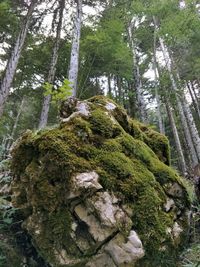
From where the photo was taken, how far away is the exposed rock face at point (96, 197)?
2.67 metres

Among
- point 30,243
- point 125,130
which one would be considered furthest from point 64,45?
point 30,243

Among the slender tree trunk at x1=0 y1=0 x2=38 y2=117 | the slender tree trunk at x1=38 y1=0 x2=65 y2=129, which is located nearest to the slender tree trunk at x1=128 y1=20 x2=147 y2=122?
the slender tree trunk at x1=38 y1=0 x2=65 y2=129

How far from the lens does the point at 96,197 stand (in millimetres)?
2789

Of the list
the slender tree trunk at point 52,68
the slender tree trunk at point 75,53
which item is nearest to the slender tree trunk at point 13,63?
the slender tree trunk at point 52,68

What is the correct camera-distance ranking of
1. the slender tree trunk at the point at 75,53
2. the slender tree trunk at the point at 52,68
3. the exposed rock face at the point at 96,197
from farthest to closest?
the slender tree trunk at the point at 52,68 → the slender tree trunk at the point at 75,53 → the exposed rock face at the point at 96,197

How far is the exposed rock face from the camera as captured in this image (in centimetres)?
267

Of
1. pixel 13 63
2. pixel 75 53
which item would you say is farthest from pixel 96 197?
pixel 13 63

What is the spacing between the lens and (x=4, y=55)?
44.7 feet

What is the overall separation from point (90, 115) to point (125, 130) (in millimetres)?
629

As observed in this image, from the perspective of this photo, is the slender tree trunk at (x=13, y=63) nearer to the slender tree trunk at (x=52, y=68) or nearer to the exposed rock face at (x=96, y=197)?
the slender tree trunk at (x=52, y=68)

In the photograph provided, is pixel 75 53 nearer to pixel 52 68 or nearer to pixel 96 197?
pixel 52 68

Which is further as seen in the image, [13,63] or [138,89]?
[138,89]

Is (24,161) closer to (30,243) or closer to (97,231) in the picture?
(30,243)

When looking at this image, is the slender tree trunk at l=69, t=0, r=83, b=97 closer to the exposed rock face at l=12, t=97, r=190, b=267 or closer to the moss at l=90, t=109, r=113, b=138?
the moss at l=90, t=109, r=113, b=138
